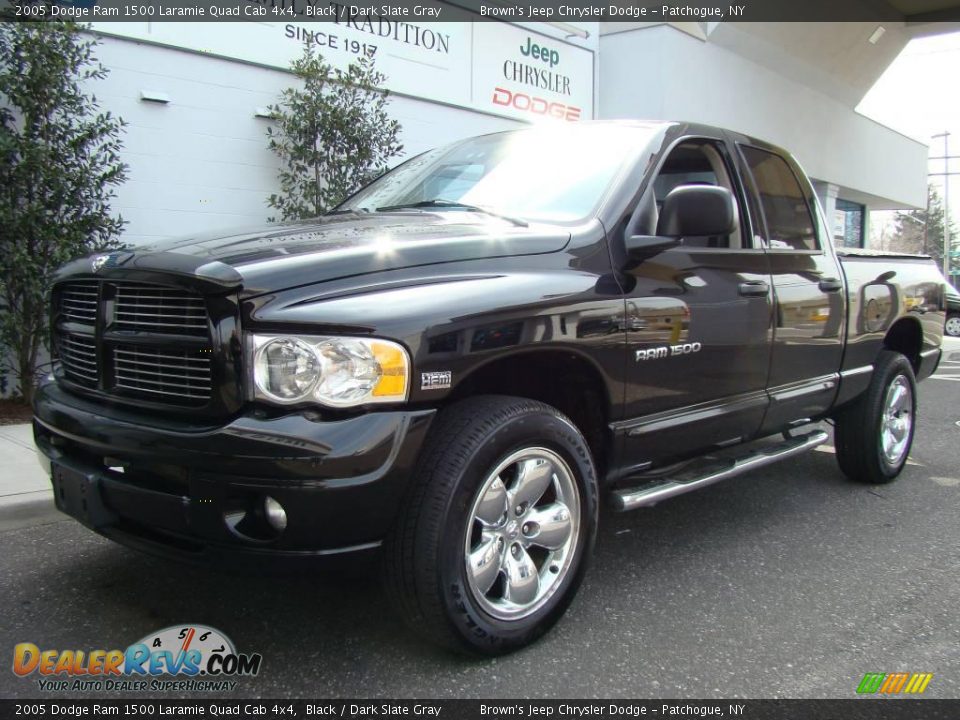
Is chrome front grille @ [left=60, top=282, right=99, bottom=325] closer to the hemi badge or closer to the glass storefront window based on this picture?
the hemi badge

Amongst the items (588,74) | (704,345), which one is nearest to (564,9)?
A: (588,74)

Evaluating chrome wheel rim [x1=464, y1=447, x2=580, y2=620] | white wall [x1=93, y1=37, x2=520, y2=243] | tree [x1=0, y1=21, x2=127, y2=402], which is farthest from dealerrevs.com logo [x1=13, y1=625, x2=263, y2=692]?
white wall [x1=93, y1=37, x2=520, y2=243]

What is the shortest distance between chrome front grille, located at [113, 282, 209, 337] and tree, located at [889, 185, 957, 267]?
75.5 meters

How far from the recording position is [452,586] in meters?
2.43

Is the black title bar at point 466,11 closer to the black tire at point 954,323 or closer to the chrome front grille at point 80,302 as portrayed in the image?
the chrome front grille at point 80,302

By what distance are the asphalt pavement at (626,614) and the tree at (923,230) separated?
241ft

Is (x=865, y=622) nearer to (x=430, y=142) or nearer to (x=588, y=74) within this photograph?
(x=430, y=142)

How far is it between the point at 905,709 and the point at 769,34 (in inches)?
563

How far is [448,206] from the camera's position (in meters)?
3.52

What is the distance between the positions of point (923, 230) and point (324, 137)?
85254 mm

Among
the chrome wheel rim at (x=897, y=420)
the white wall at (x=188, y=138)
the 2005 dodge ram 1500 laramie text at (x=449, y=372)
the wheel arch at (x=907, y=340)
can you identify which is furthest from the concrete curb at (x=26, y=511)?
the wheel arch at (x=907, y=340)

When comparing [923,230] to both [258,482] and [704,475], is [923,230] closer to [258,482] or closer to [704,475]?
[704,475]

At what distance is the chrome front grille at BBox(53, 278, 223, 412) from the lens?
237 cm

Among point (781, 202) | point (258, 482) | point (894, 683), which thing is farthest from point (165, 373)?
point (781, 202)
